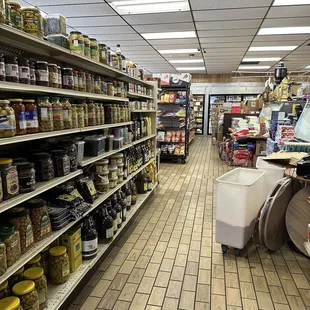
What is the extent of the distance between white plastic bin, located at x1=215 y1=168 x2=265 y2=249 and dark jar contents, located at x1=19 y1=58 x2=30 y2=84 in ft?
6.35

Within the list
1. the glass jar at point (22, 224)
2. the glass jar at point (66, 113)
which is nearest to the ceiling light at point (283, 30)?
the glass jar at point (66, 113)

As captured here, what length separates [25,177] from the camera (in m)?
1.68

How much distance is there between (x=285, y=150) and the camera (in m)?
3.36

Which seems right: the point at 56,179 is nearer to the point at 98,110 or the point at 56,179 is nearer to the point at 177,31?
the point at 98,110

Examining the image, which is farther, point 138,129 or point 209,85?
point 209,85

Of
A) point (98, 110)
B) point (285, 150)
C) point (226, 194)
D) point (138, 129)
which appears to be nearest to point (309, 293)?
point (226, 194)

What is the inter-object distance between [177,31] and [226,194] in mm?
4696

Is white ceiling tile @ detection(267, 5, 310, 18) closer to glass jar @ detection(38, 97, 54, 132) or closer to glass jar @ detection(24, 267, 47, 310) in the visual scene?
glass jar @ detection(38, 97, 54, 132)

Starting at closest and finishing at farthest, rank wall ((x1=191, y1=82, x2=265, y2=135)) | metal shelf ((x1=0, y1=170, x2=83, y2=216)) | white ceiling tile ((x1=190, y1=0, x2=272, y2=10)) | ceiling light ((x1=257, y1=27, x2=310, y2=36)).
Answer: metal shelf ((x1=0, y1=170, x2=83, y2=216)), white ceiling tile ((x1=190, y1=0, x2=272, y2=10)), ceiling light ((x1=257, y1=27, x2=310, y2=36)), wall ((x1=191, y1=82, x2=265, y2=135))

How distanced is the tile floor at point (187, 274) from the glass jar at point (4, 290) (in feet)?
2.14

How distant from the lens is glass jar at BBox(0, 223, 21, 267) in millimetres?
1508

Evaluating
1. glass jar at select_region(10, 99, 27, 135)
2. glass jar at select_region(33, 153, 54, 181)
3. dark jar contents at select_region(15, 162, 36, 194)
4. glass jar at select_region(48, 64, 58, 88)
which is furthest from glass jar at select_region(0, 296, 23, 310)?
glass jar at select_region(48, 64, 58, 88)

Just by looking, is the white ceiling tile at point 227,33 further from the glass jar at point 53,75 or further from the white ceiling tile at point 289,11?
the glass jar at point 53,75

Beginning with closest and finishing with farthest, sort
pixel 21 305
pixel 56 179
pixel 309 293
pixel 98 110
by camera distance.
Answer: pixel 21 305, pixel 56 179, pixel 309 293, pixel 98 110
